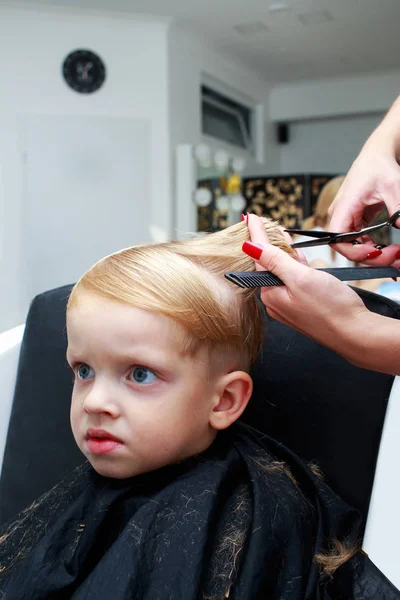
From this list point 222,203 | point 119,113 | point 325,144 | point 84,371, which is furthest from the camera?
point 325,144

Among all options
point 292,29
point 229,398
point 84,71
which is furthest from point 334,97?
point 229,398

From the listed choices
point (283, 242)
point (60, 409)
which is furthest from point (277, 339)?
point (60, 409)

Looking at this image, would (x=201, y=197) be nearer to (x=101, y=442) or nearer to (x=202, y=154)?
(x=202, y=154)

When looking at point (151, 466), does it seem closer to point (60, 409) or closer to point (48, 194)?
point (60, 409)

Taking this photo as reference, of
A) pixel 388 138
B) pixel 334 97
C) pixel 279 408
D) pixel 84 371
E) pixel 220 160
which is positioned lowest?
pixel 279 408

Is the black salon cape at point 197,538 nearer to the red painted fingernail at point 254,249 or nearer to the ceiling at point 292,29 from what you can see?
the red painted fingernail at point 254,249

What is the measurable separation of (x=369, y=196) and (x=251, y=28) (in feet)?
21.1

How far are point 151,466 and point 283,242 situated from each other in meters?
0.43

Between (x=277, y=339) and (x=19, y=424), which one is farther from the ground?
(x=277, y=339)

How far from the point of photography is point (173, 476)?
107 cm

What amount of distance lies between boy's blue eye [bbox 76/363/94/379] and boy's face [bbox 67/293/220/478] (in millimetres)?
23

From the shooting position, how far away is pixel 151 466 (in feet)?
3.37

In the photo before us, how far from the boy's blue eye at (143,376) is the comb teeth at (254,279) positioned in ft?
0.66

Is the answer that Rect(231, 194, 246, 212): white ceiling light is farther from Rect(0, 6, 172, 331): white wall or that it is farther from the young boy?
the young boy
